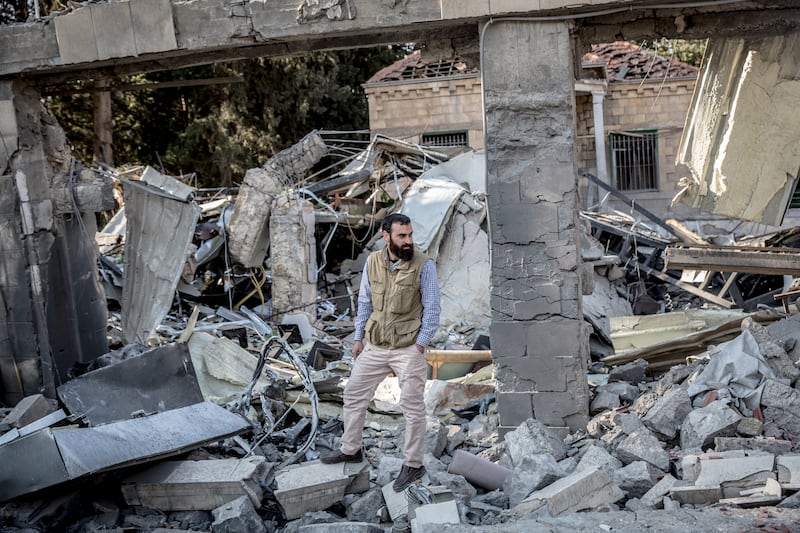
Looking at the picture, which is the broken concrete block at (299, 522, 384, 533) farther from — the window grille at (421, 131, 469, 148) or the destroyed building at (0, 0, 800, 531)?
the window grille at (421, 131, 469, 148)

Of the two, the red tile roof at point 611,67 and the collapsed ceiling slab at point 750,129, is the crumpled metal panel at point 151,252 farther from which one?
the red tile roof at point 611,67

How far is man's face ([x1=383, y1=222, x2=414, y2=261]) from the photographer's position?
573 centimetres

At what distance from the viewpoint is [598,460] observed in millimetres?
6062

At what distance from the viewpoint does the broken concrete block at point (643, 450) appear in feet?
19.6

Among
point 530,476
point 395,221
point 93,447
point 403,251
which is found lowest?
point 530,476

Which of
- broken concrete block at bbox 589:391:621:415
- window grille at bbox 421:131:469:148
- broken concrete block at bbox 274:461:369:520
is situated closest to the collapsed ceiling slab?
broken concrete block at bbox 589:391:621:415

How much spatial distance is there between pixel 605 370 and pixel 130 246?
5389 millimetres

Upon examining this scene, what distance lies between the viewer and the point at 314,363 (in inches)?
384

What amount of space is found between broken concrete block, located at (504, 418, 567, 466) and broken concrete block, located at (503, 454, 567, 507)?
16cm

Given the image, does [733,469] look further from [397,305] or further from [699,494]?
[397,305]

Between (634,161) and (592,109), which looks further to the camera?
(634,161)


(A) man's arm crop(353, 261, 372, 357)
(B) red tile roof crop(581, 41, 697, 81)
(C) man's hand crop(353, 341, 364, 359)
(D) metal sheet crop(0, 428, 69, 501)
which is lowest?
(D) metal sheet crop(0, 428, 69, 501)

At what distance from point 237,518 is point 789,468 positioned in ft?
11.5

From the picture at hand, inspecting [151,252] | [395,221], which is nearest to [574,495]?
[395,221]
